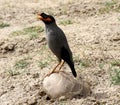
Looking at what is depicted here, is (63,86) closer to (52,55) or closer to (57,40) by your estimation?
A: (57,40)

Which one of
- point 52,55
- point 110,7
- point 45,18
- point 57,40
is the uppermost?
point 45,18

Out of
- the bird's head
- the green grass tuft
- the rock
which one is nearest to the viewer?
the rock

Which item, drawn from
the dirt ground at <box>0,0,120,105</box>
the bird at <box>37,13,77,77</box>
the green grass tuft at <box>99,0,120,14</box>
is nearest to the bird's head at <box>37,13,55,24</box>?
the bird at <box>37,13,77,77</box>

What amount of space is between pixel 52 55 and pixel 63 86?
1.71m

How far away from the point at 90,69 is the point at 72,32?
1.73 m

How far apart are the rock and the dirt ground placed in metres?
0.10

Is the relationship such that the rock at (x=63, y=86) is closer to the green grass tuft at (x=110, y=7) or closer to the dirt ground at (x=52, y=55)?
the dirt ground at (x=52, y=55)

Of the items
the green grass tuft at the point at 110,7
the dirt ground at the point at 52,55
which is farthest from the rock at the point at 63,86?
the green grass tuft at the point at 110,7

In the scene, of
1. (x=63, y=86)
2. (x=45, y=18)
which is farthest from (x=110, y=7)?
(x=63, y=86)

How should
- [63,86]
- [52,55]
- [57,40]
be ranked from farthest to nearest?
[52,55], [57,40], [63,86]

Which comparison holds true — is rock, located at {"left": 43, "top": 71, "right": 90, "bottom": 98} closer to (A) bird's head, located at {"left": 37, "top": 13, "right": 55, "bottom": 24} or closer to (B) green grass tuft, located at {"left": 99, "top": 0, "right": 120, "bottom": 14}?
(A) bird's head, located at {"left": 37, "top": 13, "right": 55, "bottom": 24}

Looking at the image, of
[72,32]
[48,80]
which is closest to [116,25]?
[72,32]

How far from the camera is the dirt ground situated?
22.8 ft

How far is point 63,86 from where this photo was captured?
260 inches
